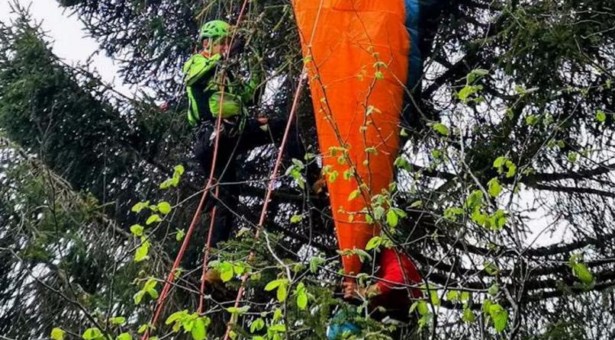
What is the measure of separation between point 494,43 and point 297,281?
237 cm

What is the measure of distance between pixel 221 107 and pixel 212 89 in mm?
234

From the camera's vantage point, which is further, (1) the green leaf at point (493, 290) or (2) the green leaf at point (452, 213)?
(2) the green leaf at point (452, 213)

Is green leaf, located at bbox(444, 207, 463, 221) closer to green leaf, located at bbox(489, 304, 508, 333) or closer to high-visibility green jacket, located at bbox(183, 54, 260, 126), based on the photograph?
green leaf, located at bbox(489, 304, 508, 333)

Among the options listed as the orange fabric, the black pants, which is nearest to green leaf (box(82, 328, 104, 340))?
the orange fabric

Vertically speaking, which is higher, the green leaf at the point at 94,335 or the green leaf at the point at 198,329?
the green leaf at the point at 198,329

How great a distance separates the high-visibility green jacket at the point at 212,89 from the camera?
3.97m

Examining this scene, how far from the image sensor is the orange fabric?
3.47 m

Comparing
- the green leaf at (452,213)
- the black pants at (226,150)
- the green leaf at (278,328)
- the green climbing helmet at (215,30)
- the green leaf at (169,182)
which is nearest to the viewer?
the green leaf at (278,328)

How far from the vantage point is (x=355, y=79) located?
11.9ft

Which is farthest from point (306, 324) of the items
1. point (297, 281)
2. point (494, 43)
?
point (494, 43)

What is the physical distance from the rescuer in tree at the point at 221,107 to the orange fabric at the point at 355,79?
41 centimetres

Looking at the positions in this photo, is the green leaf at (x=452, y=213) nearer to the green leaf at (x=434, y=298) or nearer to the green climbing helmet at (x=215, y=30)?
the green leaf at (x=434, y=298)

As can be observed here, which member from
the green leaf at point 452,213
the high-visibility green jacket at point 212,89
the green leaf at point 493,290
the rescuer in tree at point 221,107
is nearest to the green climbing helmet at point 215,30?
the rescuer in tree at point 221,107

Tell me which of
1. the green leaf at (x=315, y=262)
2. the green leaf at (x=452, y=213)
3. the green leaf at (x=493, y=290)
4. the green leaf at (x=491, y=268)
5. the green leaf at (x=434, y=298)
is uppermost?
the green leaf at (x=452, y=213)
